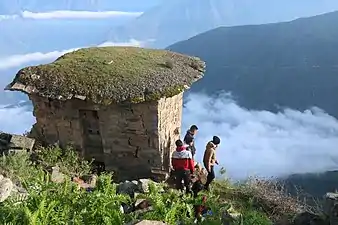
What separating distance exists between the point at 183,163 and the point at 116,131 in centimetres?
190

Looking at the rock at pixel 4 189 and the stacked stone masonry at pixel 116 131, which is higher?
the stacked stone masonry at pixel 116 131

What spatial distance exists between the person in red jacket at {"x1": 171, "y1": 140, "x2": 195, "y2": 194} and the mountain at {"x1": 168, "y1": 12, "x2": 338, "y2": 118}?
2692 centimetres

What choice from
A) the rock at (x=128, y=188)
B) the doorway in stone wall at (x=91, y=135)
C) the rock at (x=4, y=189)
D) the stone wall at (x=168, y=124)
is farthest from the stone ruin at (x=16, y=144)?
the rock at (x=4, y=189)

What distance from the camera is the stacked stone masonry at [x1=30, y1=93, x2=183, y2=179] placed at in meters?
9.95

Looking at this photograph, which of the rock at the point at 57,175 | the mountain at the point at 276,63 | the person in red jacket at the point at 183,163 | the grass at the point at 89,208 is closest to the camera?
the grass at the point at 89,208

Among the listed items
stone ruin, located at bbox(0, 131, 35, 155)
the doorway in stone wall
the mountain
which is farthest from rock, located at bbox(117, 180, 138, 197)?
the mountain

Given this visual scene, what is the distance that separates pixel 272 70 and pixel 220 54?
4867 millimetres

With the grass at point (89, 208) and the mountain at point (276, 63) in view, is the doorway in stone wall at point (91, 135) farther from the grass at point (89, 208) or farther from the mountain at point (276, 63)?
the mountain at point (276, 63)

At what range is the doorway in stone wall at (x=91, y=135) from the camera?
10383 mm

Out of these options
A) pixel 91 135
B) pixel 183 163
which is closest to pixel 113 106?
pixel 91 135

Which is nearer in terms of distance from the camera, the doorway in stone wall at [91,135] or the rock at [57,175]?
the rock at [57,175]

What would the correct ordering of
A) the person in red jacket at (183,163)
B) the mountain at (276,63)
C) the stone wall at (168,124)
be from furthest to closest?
the mountain at (276,63) < the stone wall at (168,124) < the person in red jacket at (183,163)

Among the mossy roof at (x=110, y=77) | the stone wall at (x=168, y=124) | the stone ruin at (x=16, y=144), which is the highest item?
the mossy roof at (x=110, y=77)

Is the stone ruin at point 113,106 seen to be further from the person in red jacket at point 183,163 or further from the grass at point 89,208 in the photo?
the grass at point 89,208
